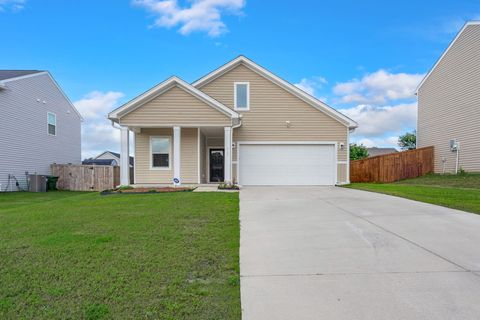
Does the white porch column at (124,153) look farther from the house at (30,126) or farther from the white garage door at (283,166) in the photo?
the house at (30,126)

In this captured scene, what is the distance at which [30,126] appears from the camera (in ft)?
57.4

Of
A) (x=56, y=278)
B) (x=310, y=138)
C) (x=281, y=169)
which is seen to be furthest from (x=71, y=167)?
(x=56, y=278)

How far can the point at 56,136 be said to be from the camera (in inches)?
791

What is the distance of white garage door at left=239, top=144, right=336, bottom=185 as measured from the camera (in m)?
15.1

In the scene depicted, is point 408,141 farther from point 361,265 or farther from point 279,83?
point 361,265

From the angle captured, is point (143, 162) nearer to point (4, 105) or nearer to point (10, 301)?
point (4, 105)

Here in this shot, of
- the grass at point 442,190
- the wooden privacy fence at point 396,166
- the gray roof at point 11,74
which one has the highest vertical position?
the gray roof at point 11,74

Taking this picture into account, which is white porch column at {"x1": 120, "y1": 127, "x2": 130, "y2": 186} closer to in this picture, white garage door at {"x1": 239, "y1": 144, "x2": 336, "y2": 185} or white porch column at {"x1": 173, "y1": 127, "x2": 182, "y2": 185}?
white porch column at {"x1": 173, "y1": 127, "x2": 182, "y2": 185}

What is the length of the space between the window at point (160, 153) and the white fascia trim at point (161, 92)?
6.84ft

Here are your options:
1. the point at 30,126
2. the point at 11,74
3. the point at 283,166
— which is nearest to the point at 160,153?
the point at 283,166

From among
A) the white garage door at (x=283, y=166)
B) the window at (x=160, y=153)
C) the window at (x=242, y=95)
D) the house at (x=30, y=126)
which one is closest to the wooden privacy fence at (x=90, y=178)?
the house at (x=30, y=126)

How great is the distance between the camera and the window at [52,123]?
63.4 feet

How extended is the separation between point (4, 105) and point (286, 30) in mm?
14856

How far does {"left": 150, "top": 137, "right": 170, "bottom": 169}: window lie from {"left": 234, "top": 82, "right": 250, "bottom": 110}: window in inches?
158
